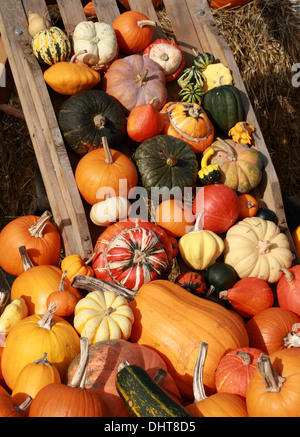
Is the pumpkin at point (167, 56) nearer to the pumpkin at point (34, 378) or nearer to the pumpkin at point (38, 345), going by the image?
the pumpkin at point (38, 345)

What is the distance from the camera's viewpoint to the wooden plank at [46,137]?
3264 millimetres

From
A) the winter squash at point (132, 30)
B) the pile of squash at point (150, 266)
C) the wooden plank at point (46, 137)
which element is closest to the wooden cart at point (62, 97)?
the wooden plank at point (46, 137)

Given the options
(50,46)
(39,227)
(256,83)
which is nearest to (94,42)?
(50,46)

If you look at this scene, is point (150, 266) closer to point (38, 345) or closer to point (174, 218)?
point (174, 218)

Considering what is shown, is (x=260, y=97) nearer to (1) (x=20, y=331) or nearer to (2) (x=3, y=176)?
(2) (x=3, y=176)

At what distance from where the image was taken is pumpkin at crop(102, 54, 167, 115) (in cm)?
378

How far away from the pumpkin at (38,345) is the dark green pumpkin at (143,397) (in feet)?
1.56

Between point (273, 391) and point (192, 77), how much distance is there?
2876mm

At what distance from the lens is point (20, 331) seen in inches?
95.8

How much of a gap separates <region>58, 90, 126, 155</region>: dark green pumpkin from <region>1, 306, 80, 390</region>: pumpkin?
1434mm

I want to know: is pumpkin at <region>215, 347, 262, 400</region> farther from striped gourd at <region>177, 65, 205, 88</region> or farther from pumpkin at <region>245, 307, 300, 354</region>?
striped gourd at <region>177, 65, 205, 88</region>

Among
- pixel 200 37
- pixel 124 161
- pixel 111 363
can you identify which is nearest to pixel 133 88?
pixel 124 161

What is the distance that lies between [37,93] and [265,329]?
7.83ft

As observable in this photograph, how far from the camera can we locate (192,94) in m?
4.00
